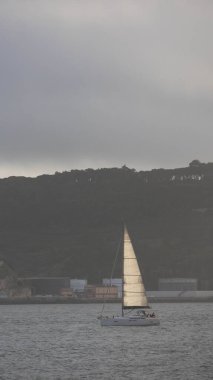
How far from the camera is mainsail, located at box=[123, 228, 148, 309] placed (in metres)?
97.8

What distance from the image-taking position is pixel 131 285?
98.4 meters

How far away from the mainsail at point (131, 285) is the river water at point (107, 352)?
8.96ft

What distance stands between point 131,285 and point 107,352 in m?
29.1

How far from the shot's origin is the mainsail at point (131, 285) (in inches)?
3851

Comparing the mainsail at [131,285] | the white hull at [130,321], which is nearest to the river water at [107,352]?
the white hull at [130,321]

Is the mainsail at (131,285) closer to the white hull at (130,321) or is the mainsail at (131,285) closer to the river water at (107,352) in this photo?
the white hull at (130,321)

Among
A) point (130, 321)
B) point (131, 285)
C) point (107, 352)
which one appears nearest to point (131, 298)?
point (131, 285)

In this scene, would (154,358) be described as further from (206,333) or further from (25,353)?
(206,333)

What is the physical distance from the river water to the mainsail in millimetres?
2730

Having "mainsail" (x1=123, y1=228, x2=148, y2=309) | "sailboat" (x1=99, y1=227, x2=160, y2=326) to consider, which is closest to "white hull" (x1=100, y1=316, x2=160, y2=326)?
"sailboat" (x1=99, y1=227, x2=160, y2=326)

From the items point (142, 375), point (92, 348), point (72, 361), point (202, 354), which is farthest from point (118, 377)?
point (92, 348)

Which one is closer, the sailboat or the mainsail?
the sailboat

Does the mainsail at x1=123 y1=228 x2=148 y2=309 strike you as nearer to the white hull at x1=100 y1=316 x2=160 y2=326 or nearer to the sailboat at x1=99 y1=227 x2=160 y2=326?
the sailboat at x1=99 y1=227 x2=160 y2=326

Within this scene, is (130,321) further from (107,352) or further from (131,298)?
(107,352)
